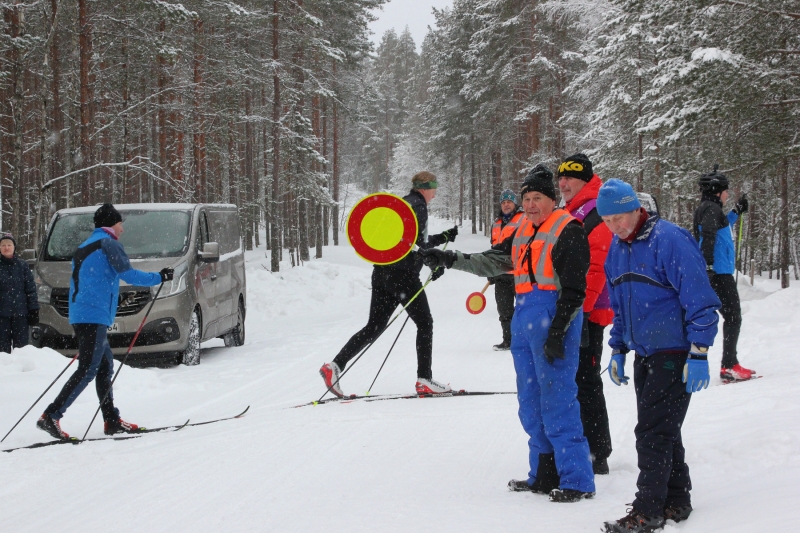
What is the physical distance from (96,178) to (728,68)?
28.5 metres

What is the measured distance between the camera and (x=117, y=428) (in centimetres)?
607

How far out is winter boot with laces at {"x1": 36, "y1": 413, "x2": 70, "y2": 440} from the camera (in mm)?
5699

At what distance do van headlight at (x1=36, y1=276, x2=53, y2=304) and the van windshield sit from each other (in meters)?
→ 0.47

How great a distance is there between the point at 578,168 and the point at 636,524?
228 centimetres

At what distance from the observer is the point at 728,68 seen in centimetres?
1185

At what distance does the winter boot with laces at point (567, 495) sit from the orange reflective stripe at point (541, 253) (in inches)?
46.1

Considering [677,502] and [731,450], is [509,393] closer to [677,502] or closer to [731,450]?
[731,450]

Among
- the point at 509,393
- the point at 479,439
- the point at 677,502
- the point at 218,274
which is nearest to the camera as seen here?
the point at 677,502

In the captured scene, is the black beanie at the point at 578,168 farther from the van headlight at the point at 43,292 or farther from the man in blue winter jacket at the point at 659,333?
the van headlight at the point at 43,292

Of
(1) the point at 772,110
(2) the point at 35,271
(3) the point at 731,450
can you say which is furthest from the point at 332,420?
(1) the point at 772,110

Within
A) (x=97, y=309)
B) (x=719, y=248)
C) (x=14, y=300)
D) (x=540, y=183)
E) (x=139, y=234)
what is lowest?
(x=14, y=300)

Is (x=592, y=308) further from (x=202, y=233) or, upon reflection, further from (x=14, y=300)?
(x=14, y=300)

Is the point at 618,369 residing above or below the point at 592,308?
below

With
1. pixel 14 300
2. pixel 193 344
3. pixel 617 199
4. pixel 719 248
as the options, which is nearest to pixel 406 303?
pixel 719 248
